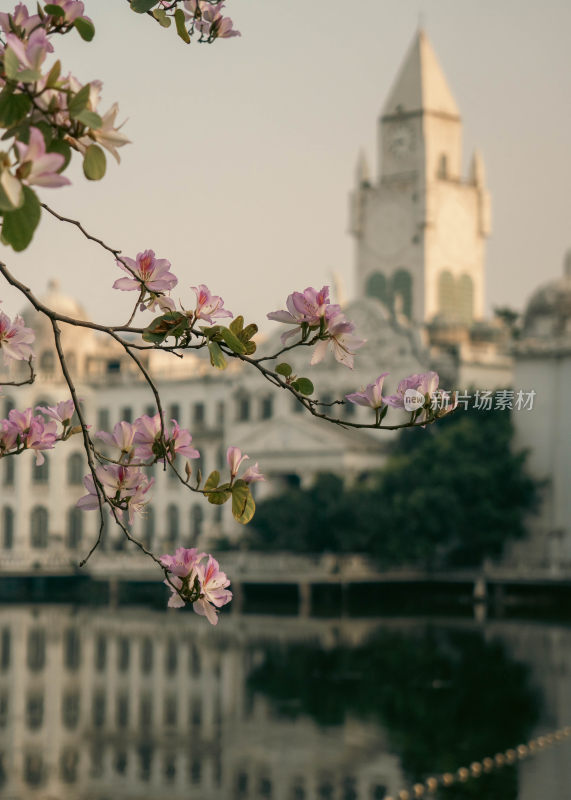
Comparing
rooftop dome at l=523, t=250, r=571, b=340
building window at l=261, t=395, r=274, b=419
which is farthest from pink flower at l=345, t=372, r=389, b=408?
building window at l=261, t=395, r=274, b=419

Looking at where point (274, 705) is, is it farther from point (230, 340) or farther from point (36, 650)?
point (230, 340)

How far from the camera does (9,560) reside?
61531 mm

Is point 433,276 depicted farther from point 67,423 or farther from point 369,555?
point 67,423

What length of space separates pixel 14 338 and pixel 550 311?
186 feet

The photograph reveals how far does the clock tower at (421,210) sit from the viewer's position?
71000 mm

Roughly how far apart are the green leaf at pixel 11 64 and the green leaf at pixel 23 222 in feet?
0.74

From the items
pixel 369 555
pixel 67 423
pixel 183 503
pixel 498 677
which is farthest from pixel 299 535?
pixel 67 423

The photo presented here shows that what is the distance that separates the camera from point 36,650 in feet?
150

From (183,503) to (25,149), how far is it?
211 feet

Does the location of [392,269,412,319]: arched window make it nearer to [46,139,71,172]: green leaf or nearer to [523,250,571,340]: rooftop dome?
[523,250,571,340]: rooftop dome

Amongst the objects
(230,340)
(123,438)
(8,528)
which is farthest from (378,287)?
(230,340)

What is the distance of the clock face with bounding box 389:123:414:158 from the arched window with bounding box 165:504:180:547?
65.3 ft

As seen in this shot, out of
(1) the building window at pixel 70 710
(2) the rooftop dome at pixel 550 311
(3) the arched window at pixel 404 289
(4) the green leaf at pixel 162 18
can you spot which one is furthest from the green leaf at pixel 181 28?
(3) the arched window at pixel 404 289

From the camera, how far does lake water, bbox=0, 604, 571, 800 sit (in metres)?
26.4
